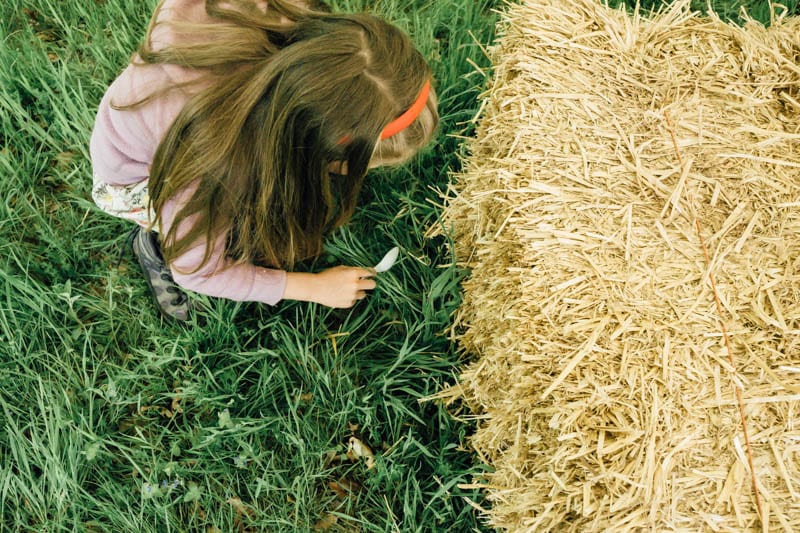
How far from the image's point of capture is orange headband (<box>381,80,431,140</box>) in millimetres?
1236

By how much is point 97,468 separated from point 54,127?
4.04 feet

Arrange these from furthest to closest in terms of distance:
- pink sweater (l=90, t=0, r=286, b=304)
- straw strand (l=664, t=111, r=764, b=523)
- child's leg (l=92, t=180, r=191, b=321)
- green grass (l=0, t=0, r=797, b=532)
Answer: child's leg (l=92, t=180, r=191, b=321) < green grass (l=0, t=0, r=797, b=532) < pink sweater (l=90, t=0, r=286, b=304) < straw strand (l=664, t=111, r=764, b=523)

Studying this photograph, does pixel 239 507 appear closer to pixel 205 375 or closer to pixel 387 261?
pixel 205 375

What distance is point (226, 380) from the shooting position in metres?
1.76

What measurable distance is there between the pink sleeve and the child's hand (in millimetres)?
60

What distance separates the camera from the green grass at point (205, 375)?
5.35 feet

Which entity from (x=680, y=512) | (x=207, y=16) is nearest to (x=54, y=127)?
(x=207, y=16)

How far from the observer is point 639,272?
3.97 feet

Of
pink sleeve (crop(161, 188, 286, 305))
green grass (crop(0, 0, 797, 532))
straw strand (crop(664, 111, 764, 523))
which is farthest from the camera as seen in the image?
green grass (crop(0, 0, 797, 532))

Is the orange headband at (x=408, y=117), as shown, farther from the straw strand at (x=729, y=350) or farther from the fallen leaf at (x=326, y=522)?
the fallen leaf at (x=326, y=522)

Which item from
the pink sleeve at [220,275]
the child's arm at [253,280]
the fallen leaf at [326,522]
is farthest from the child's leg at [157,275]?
the fallen leaf at [326,522]

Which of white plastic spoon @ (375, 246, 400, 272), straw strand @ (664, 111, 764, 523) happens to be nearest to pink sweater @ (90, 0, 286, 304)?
white plastic spoon @ (375, 246, 400, 272)

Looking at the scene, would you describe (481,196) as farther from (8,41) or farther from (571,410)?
(8,41)

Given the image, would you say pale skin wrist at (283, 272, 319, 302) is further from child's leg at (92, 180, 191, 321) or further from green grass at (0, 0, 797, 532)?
child's leg at (92, 180, 191, 321)
